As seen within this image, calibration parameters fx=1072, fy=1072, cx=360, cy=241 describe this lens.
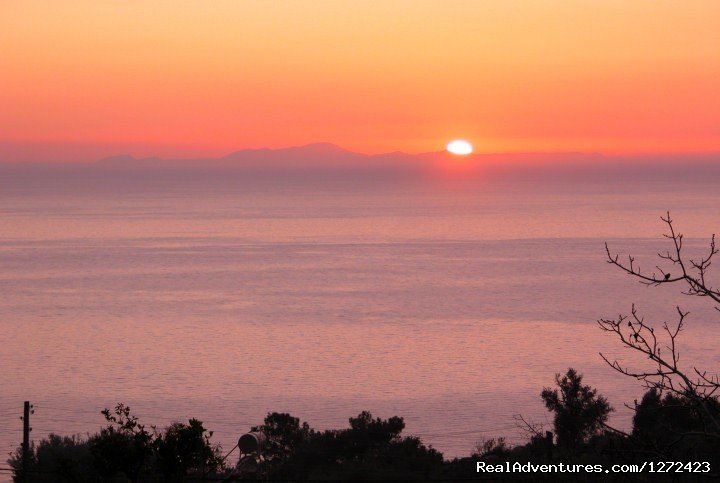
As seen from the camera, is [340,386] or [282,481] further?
[340,386]

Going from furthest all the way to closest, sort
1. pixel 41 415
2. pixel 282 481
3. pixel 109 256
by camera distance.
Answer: pixel 109 256, pixel 41 415, pixel 282 481

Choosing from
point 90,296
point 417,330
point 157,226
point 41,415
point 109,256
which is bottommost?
point 41,415

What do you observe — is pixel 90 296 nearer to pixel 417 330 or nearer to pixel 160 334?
pixel 160 334

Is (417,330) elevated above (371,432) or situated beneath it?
→ elevated above

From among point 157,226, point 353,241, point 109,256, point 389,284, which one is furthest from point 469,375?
point 157,226

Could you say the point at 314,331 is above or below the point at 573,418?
above

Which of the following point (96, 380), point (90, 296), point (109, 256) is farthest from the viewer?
point (109, 256)

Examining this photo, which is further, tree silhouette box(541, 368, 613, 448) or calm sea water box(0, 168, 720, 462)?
calm sea water box(0, 168, 720, 462)

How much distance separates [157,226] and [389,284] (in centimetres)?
9228

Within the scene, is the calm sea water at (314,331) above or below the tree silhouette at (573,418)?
above

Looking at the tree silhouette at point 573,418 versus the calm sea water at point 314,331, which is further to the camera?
the calm sea water at point 314,331

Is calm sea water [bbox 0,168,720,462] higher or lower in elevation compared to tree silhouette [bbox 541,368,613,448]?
higher

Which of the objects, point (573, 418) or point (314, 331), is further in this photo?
point (314, 331)

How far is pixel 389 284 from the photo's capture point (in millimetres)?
97750
